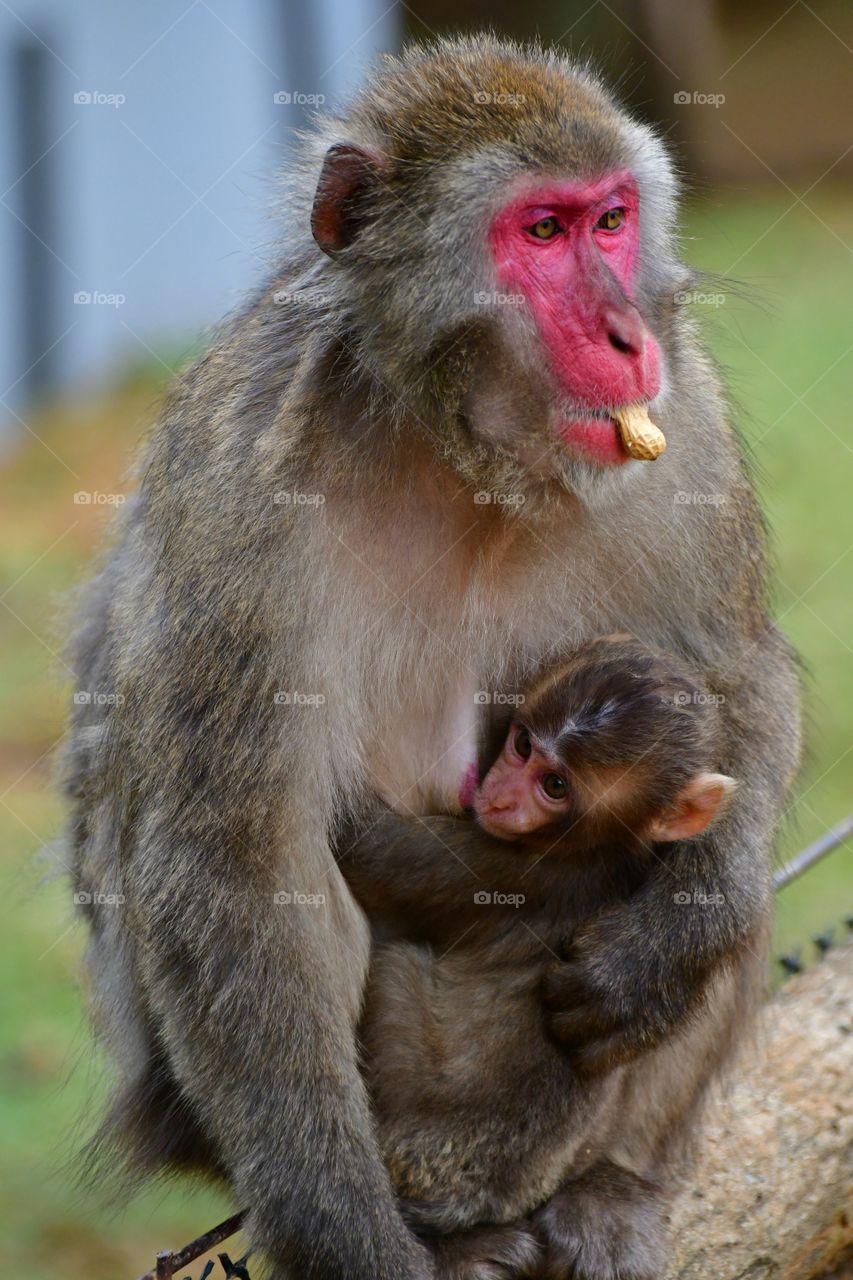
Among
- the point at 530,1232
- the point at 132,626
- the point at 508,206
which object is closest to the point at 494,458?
the point at 508,206

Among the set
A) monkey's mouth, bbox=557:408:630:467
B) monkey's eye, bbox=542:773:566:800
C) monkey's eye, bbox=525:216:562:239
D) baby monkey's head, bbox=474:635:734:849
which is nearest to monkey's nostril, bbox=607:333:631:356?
monkey's mouth, bbox=557:408:630:467

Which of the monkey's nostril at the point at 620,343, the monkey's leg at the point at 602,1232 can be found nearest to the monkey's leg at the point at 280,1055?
the monkey's leg at the point at 602,1232

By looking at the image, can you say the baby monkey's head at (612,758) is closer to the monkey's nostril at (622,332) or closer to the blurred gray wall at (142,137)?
the monkey's nostril at (622,332)

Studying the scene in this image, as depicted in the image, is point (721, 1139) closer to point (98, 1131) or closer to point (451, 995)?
point (451, 995)

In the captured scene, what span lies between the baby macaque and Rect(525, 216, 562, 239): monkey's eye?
3.39 ft

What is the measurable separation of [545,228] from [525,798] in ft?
4.44

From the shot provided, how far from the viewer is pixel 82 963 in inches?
189

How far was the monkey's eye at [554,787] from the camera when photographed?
3928 millimetres

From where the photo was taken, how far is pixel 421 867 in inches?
154

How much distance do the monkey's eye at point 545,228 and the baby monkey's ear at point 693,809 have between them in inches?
52.0

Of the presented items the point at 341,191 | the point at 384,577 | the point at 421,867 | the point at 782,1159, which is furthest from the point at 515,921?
the point at 341,191

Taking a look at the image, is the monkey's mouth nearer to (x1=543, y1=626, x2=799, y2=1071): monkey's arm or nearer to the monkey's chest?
the monkey's chest

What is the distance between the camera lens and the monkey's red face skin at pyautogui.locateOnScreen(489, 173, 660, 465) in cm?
340

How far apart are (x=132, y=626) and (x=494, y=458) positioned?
1056mm
